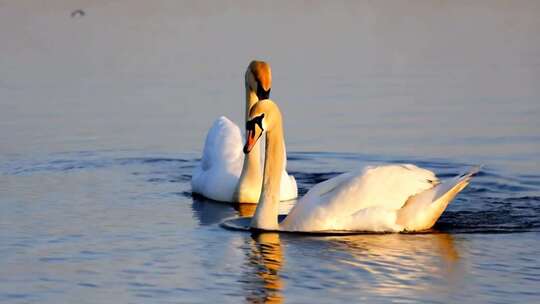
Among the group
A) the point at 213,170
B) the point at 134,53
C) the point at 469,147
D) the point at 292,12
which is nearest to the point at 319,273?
the point at 213,170

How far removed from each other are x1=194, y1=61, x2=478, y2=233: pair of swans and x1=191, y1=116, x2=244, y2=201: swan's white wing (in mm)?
1852

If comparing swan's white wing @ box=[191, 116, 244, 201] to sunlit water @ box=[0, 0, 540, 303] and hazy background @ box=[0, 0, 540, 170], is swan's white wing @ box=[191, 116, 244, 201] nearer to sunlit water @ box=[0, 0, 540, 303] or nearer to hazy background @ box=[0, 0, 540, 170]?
sunlit water @ box=[0, 0, 540, 303]

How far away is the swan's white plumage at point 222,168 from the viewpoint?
12977mm

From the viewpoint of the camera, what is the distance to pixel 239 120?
55.1 ft

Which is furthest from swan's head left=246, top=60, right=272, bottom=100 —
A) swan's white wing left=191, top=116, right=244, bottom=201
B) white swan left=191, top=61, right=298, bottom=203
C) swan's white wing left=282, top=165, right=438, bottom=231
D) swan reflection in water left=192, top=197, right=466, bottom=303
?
swan reflection in water left=192, top=197, right=466, bottom=303

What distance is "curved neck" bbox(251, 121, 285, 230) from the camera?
435 inches

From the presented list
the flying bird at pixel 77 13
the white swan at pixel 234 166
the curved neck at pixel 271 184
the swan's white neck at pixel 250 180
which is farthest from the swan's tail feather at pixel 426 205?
the flying bird at pixel 77 13

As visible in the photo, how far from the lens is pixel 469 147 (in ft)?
47.9

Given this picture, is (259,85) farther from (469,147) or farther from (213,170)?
(469,147)

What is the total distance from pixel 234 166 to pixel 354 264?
4.04 metres

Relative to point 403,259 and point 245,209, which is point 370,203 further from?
point 245,209

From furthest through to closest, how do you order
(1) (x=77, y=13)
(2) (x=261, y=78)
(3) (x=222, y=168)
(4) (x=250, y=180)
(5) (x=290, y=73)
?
(1) (x=77, y=13), (5) (x=290, y=73), (3) (x=222, y=168), (2) (x=261, y=78), (4) (x=250, y=180)

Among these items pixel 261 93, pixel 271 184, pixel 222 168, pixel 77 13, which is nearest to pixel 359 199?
pixel 271 184

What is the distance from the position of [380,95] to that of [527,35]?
5706 mm
